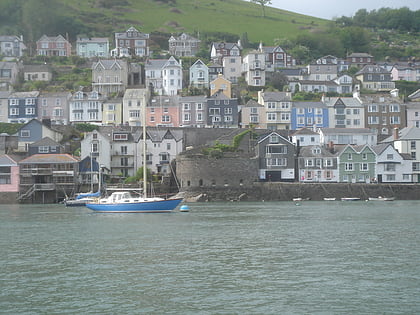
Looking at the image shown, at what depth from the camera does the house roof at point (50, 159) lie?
78.0 meters

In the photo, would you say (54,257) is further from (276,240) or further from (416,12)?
(416,12)

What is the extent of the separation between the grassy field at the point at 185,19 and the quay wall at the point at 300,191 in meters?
88.1

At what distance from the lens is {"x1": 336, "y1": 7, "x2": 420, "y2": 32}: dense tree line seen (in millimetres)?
182163

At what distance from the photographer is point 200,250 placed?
3247 cm

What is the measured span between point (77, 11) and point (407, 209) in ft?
433

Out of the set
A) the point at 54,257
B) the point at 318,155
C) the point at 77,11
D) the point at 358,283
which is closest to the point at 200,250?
the point at 54,257

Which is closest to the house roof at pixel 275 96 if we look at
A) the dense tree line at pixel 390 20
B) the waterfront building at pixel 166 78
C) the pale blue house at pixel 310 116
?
the pale blue house at pixel 310 116

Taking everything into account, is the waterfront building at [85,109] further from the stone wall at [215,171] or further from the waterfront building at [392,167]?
the waterfront building at [392,167]

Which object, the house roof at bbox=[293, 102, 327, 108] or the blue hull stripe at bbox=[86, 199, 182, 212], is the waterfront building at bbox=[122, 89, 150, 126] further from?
the blue hull stripe at bbox=[86, 199, 182, 212]

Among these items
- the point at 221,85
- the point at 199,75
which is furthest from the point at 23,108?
the point at 221,85

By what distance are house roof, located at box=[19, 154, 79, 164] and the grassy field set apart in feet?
271

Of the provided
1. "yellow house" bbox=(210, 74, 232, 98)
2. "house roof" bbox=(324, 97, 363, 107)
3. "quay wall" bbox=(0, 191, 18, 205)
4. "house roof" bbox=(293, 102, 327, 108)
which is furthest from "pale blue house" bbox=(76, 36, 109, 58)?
"quay wall" bbox=(0, 191, 18, 205)

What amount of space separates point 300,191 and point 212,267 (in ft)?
166

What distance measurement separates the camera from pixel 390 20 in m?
183
